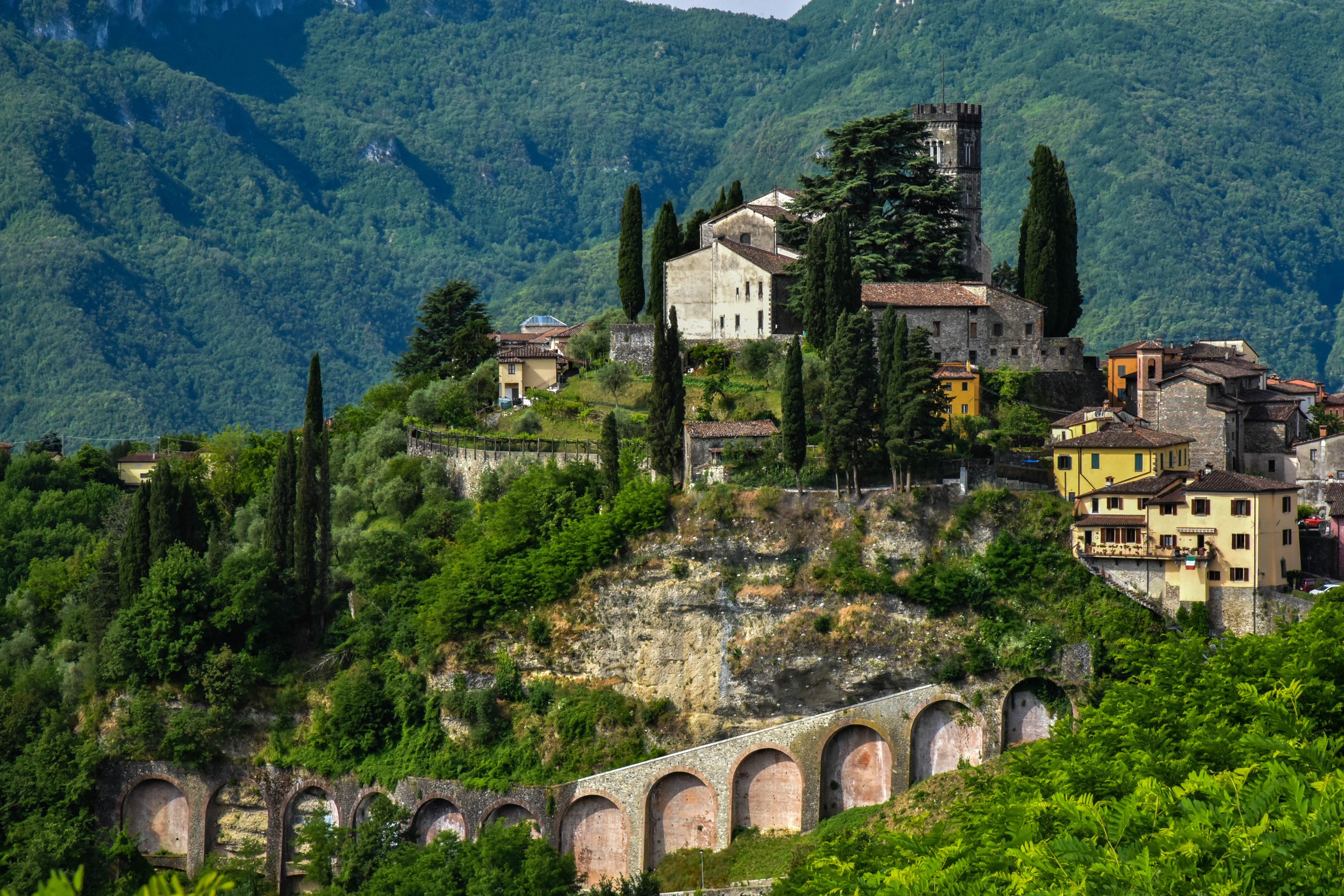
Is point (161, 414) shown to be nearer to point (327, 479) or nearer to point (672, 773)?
point (327, 479)

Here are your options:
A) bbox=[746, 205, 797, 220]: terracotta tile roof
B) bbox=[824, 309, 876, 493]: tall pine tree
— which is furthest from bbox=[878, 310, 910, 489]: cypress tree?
bbox=[746, 205, 797, 220]: terracotta tile roof

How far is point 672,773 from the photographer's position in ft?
191

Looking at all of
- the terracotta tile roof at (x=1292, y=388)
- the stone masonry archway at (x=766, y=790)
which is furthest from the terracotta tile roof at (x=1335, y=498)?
the stone masonry archway at (x=766, y=790)

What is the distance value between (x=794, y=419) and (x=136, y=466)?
45737 mm

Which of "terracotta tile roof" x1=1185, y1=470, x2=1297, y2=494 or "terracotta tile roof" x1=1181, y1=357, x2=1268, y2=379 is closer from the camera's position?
"terracotta tile roof" x1=1185, y1=470, x2=1297, y2=494

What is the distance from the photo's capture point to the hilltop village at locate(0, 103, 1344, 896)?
56.5 meters

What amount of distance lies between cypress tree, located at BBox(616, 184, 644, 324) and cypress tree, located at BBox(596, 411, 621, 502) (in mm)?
15325

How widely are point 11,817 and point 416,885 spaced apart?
1748cm

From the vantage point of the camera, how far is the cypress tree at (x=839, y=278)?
218 feet

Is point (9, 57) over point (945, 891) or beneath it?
over

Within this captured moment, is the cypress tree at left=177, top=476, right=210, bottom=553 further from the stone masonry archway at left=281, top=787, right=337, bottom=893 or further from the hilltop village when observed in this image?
the stone masonry archway at left=281, top=787, right=337, bottom=893

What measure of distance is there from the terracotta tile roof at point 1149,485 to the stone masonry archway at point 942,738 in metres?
8.36

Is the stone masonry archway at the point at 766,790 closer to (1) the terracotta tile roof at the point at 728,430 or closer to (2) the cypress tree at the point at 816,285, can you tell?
(1) the terracotta tile roof at the point at 728,430

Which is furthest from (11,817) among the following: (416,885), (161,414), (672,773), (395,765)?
(161,414)
